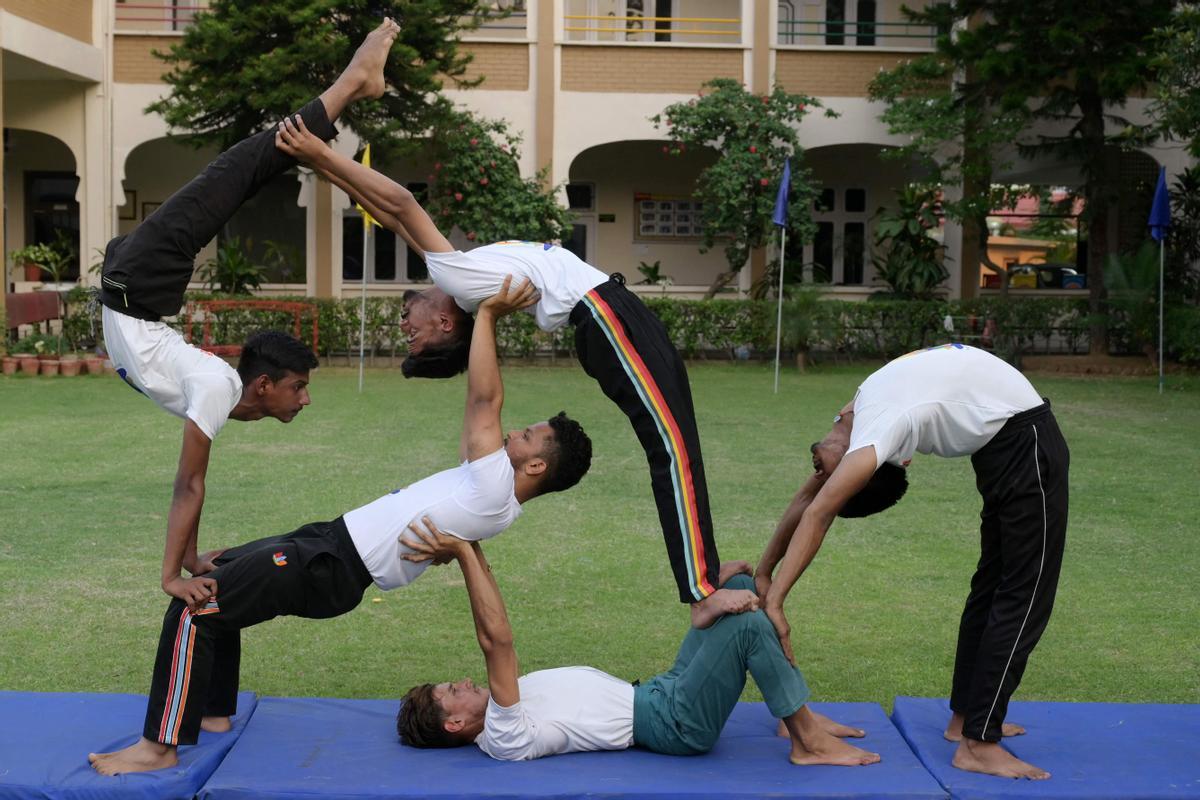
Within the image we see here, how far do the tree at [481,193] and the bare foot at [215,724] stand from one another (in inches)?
648

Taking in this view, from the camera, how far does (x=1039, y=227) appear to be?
3019cm

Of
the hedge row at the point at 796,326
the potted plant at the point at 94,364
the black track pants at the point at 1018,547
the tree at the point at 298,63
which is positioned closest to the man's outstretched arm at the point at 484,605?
the black track pants at the point at 1018,547

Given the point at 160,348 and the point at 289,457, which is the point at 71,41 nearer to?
the point at 289,457

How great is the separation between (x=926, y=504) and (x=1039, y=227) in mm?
22302

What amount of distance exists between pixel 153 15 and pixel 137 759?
72.6ft

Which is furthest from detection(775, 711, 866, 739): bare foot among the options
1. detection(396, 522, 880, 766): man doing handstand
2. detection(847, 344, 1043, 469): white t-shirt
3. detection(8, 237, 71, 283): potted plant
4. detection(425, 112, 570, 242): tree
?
detection(8, 237, 71, 283): potted plant

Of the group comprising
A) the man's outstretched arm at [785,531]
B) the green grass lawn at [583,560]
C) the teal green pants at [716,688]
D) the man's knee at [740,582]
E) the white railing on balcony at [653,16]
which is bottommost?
the green grass lawn at [583,560]

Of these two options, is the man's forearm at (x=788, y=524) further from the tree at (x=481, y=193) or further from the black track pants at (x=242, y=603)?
the tree at (x=481, y=193)

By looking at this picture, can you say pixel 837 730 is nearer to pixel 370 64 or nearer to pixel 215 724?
pixel 215 724

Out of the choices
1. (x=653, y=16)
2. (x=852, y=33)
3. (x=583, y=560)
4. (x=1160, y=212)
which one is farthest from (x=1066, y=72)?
(x=583, y=560)

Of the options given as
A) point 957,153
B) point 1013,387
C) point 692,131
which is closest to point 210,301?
point 692,131

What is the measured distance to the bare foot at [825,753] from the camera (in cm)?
435

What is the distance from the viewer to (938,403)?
169 inches

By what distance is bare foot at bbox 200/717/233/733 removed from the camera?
4.62 metres
